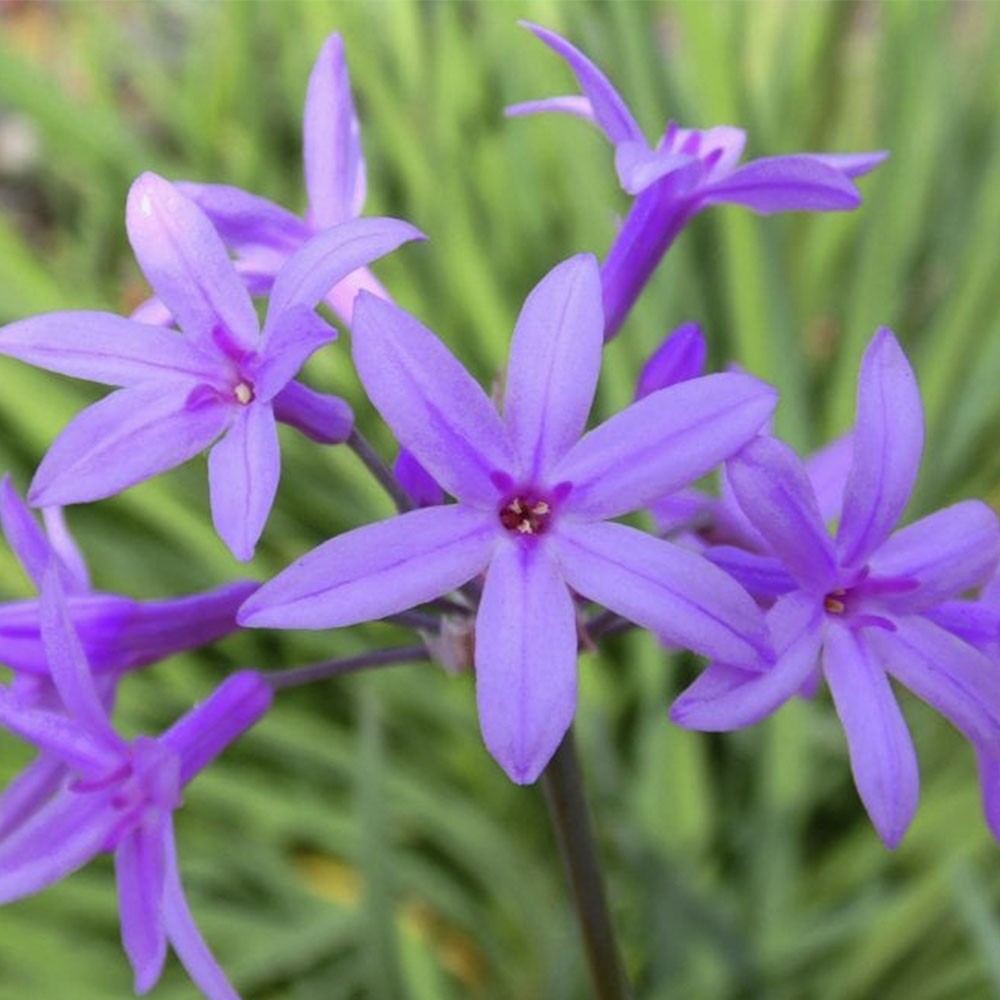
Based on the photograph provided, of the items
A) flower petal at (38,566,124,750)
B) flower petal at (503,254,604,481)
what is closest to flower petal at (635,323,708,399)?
flower petal at (503,254,604,481)

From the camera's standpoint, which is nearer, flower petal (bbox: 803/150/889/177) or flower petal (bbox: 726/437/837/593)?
flower petal (bbox: 726/437/837/593)

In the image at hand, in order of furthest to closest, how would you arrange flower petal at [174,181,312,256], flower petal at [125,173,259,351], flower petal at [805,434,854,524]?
flower petal at [805,434,854,524]
flower petal at [174,181,312,256]
flower petal at [125,173,259,351]

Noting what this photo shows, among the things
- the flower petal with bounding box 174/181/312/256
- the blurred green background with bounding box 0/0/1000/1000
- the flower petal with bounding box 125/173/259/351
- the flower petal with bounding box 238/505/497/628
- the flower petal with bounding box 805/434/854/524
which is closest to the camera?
the flower petal with bounding box 238/505/497/628

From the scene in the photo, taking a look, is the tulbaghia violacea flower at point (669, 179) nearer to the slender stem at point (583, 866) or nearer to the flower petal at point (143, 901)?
the slender stem at point (583, 866)

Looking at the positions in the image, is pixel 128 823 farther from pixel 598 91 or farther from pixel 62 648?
pixel 598 91

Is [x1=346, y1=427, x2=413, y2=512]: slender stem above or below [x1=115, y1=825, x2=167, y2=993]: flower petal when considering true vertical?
above

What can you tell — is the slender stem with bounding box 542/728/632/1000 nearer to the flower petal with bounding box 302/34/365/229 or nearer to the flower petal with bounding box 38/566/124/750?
the flower petal with bounding box 38/566/124/750

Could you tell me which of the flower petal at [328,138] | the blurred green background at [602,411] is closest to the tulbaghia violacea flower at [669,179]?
the flower petal at [328,138]

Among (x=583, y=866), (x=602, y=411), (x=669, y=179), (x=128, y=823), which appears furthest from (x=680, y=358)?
(x=602, y=411)
